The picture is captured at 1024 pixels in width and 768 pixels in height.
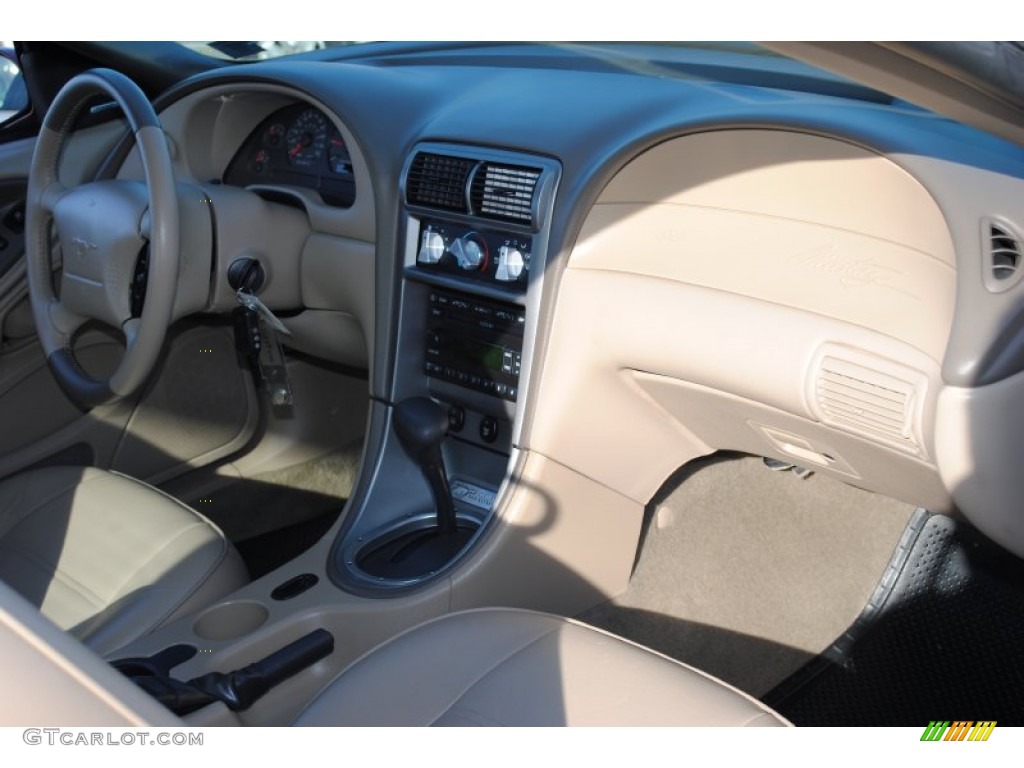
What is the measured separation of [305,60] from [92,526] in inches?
43.1

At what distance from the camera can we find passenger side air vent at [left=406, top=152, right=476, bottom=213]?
1.98m

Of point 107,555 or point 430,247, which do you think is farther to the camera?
point 430,247

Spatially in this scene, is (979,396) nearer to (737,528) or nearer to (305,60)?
(737,528)

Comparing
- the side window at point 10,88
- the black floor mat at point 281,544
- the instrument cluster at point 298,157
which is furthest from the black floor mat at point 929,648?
the side window at point 10,88

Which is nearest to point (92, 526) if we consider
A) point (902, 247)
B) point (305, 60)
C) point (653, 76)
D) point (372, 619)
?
point (372, 619)

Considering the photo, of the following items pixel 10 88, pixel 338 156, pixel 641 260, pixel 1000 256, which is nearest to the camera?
pixel 1000 256

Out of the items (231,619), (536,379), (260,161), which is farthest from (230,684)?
(260,161)

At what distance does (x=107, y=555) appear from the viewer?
1.96m

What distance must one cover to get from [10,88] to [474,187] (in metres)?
1.48

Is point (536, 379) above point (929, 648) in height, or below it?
above

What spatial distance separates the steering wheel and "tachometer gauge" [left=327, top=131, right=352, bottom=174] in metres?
0.40

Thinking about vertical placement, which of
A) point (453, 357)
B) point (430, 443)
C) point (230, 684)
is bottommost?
point (230, 684)

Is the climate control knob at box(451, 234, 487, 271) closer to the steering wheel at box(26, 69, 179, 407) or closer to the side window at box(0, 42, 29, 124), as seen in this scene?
the steering wheel at box(26, 69, 179, 407)

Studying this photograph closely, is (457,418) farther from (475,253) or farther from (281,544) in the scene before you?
(281,544)
